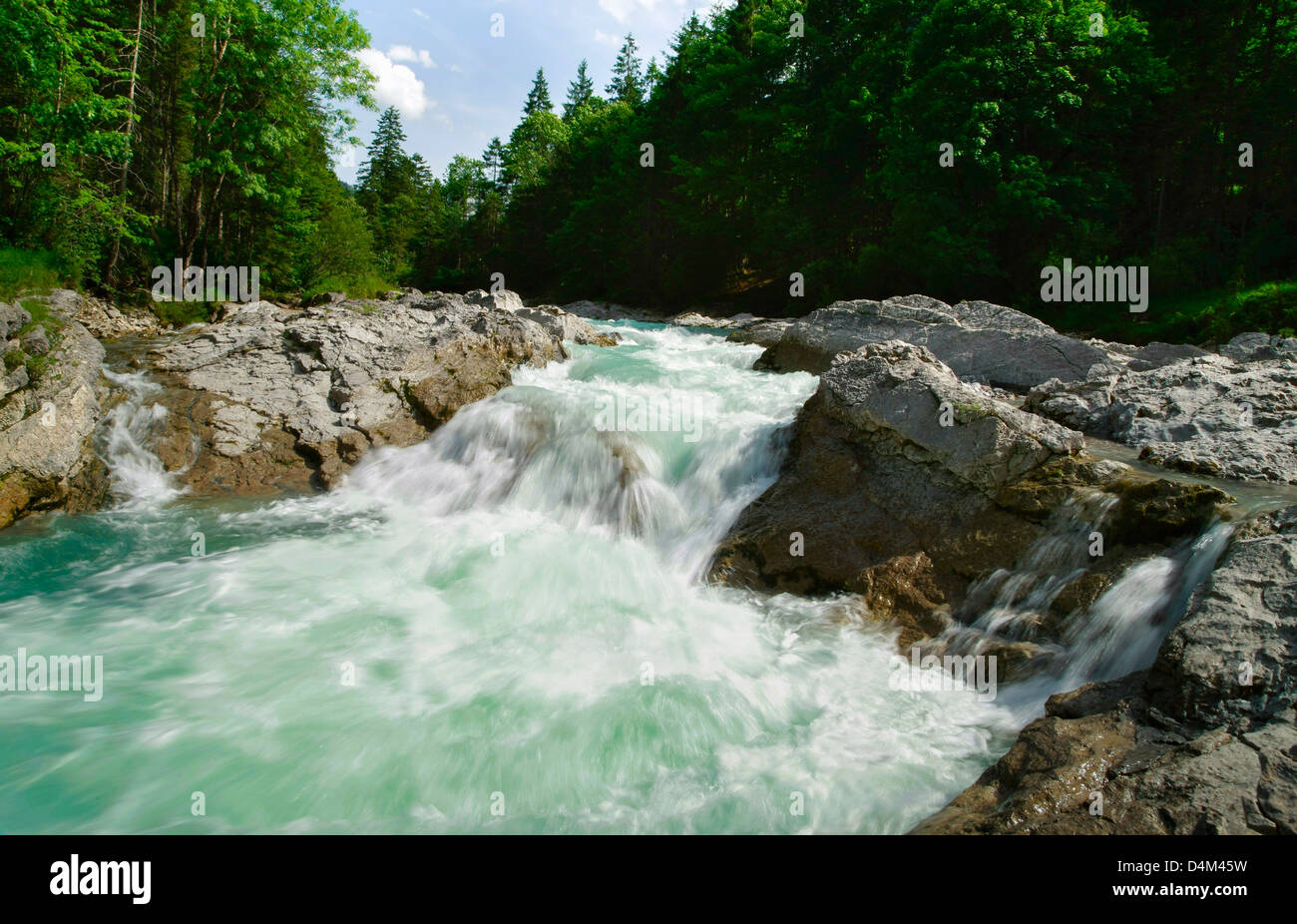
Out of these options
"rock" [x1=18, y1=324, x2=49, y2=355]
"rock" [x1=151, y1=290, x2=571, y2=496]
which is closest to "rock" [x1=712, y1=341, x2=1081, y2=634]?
"rock" [x1=151, y1=290, x2=571, y2=496]

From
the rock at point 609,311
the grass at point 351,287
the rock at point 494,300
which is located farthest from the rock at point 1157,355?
the rock at point 609,311

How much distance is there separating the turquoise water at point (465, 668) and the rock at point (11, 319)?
1556mm

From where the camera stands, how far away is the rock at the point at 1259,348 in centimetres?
1054

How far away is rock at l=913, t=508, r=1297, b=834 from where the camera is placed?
301cm

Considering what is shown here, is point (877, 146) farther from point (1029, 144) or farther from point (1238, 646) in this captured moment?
point (1238, 646)

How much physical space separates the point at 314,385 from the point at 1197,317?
62.2ft

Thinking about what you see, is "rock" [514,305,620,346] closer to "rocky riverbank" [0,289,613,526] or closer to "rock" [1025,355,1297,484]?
"rocky riverbank" [0,289,613,526]

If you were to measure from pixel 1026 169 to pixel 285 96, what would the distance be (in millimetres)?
21702

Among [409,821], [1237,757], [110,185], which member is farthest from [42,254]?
[1237,757]

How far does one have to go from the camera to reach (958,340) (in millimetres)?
13133

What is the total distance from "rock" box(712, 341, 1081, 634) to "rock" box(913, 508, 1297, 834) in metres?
2.22

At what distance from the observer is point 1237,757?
10.3 ft
